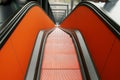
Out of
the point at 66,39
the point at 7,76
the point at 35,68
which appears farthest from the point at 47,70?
the point at 66,39

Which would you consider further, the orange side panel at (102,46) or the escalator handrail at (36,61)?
the escalator handrail at (36,61)

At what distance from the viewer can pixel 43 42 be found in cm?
431

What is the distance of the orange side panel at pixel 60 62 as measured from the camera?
124 inches

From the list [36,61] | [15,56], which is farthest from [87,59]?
[15,56]

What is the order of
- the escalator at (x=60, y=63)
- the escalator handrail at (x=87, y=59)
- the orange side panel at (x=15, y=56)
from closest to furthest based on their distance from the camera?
the orange side panel at (x=15, y=56) < the escalator handrail at (x=87, y=59) < the escalator at (x=60, y=63)

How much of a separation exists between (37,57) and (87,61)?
2.69 feet

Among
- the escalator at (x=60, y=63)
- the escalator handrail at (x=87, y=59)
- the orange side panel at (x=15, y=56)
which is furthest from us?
the escalator at (x=60, y=63)

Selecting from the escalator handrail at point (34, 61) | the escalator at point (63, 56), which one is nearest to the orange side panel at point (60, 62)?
the escalator at point (63, 56)

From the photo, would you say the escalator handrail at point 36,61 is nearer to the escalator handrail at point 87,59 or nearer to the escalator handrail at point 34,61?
the escalator handrail at point 34,61

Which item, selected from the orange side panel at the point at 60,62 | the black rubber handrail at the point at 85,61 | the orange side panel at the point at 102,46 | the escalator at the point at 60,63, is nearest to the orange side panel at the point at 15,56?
the escalator at the point at 60,63

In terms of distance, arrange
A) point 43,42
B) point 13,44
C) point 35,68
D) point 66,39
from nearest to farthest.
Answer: point 13,44, point 35,68, point 43,42, point 66,39

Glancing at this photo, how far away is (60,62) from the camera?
3.62 meters

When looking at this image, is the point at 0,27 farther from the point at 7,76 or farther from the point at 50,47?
the point at 50,47

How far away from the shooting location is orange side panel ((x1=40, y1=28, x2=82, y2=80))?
10.3 ft
